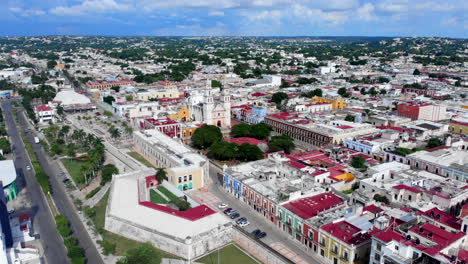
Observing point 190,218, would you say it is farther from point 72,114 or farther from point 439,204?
point 72,114

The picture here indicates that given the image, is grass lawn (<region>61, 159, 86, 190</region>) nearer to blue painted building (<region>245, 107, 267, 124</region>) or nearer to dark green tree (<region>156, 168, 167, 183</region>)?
dark green tree (<region>156, 168, 167, 183</region>)

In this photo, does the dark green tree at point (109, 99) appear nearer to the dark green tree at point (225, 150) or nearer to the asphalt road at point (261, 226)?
the dark green tree at point (225, 150)

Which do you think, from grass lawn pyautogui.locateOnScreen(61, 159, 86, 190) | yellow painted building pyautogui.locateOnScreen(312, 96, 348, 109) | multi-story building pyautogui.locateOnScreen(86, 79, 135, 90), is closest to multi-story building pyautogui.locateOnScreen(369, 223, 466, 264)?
grass lawn pyautogui.locateOnScreen(61, 159, 86, 190)

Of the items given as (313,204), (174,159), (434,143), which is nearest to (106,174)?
(174,159)

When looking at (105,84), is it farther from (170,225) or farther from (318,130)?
(170,225)

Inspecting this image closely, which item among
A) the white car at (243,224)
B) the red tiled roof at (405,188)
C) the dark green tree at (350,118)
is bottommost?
the white car at (243,224)

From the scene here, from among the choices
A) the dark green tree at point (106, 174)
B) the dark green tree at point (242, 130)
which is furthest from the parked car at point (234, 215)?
the dark green tree at point (242, 130)

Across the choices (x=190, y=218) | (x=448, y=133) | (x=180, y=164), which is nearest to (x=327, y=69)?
(x=448, y=133)
